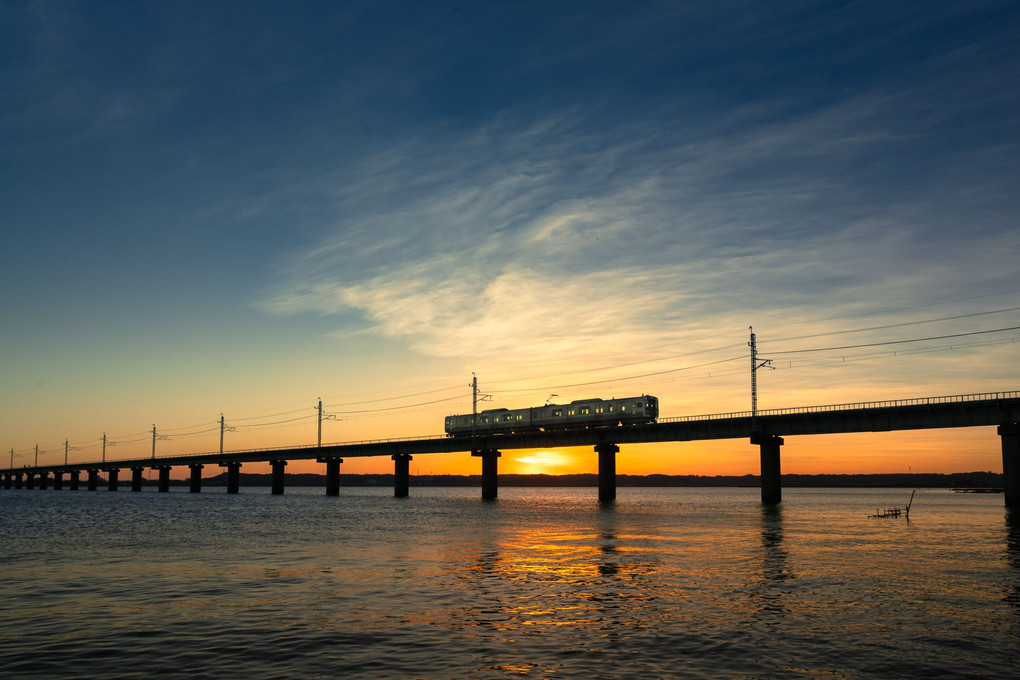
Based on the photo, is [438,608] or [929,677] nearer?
[929,677]

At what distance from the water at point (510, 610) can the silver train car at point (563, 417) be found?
6333 centimetres

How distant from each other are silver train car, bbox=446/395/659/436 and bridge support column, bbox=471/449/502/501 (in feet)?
12.9

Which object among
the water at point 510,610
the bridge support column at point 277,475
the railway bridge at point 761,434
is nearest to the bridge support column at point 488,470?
the railway bridge at point 761,434

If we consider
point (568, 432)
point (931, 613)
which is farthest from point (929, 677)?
point (568, 432)

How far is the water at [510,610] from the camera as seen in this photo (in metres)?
17.1

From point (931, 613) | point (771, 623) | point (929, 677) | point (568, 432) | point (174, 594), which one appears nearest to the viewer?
point (929, 677)

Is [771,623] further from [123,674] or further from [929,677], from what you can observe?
[123,674]

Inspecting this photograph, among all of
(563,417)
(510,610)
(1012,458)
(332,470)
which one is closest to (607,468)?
(563,417)

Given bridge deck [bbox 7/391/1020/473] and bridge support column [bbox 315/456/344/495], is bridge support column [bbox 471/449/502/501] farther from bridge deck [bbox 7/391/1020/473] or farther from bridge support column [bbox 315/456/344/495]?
bridge support column [bbox 315/456/344/495]

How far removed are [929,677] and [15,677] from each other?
749 inches

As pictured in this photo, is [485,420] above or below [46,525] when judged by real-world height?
above

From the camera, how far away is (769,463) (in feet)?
334

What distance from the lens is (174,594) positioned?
27.4 meters

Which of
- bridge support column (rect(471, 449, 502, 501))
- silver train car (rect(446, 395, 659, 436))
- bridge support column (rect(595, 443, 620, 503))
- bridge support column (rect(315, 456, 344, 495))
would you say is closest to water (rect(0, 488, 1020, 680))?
silver train car (rect(446, 395, 659, 436))
